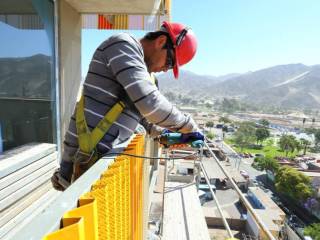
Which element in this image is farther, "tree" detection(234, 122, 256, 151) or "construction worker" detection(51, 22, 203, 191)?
"tree" detection(234, 122, 256, 151)

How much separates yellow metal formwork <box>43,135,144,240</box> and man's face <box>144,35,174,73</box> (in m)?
0.49

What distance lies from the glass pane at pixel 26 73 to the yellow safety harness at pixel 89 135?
211 centimetres

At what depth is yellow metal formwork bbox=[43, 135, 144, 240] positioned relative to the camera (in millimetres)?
589

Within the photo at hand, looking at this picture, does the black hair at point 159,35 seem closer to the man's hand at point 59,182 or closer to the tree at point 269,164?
the man's hand at point 59,182

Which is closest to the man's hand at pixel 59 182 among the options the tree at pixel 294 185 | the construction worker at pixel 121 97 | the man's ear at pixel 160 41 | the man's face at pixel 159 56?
the construction worker at pixel 121 97

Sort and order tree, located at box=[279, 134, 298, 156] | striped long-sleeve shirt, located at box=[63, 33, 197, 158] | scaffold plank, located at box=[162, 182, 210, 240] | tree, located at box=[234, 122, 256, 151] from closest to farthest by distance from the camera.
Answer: striped long-sleeve shirt, located at box=[63, 33, 197, 158]
scaffold plank, located at box=[162, 182, 210, 240]
tree, located at box=[279, 134, 298, 156]
tree, located at box=[234, 122, 256, 151]

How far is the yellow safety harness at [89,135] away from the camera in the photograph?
1327mm

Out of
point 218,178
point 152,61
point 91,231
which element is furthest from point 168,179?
point 218,178

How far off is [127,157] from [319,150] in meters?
73.8

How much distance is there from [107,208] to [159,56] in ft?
3.13

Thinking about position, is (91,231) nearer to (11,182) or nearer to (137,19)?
(11,182)

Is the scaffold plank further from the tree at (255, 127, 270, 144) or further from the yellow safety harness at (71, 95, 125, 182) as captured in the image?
the tree at (255, 127, 270, 144)

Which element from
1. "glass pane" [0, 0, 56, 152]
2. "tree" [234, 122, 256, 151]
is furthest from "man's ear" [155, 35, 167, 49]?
"tree" [234, 122, 256, 151]

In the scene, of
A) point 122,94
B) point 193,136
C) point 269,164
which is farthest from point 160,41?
point 269,164
